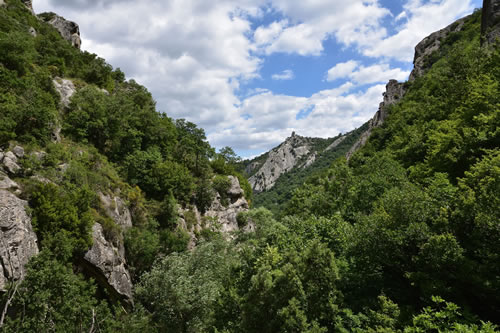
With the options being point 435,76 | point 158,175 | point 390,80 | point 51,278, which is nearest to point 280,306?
point 51,278

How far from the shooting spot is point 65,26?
55.6 meters

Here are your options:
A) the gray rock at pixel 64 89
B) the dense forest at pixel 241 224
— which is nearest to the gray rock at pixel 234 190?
the dense forest at pixel 241 224

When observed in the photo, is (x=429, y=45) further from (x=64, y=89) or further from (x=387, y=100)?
(x=64, y=89)

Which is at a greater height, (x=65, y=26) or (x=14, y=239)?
(x=65, y=26)

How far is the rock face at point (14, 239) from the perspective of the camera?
15.3m

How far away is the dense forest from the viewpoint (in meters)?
8.93

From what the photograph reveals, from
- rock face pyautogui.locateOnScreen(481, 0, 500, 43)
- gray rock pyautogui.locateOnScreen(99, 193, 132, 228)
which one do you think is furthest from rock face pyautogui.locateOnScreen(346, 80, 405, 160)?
gray rock pyautogui.locateOnScreen(99, 193, 132, 228)

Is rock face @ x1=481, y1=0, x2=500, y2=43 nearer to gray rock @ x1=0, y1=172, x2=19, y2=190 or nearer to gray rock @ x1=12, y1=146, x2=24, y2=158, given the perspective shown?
gray rock @ x1=0, y1=172, x2=19, y2=190

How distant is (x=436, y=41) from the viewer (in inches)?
2648

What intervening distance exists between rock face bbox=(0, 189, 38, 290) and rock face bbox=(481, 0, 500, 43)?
4947cm

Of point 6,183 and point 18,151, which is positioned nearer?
point 6,183

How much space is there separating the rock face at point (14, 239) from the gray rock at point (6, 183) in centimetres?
65

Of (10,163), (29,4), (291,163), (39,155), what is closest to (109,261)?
(10,163)

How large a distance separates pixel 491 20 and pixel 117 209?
51.5 m
